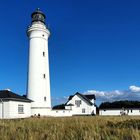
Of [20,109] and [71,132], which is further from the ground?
[71,132]

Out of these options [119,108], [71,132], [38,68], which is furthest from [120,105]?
[71,132]

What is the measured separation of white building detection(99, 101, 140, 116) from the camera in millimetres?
68562

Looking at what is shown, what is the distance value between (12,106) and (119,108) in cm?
4043

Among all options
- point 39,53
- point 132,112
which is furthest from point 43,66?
point 132,112

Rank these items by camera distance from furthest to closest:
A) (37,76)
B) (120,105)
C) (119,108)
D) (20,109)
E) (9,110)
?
(120,105) < (119,108) < (37,76) < (20,109) < (9,110)

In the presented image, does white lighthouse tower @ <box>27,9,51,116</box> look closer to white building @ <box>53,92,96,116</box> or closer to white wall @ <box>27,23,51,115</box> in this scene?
white wall @ <box>27,23,51,115</box>

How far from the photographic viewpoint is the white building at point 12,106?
35.1 metres

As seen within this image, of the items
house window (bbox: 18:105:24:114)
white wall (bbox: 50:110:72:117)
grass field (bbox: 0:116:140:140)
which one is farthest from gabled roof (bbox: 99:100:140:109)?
grass field (bbox: 0:116:140:140)

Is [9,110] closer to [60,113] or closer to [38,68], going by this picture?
[38,68]

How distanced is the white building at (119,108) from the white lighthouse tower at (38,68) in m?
29.6

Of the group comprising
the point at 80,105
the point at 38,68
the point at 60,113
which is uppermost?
the point at 38,68

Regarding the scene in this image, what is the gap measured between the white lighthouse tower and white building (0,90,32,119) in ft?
7.24

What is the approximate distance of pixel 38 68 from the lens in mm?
40875

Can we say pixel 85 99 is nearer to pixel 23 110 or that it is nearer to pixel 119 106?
pixel 119 106
